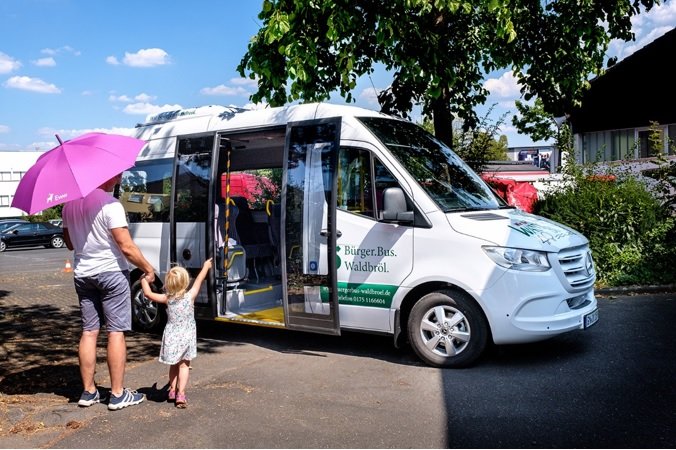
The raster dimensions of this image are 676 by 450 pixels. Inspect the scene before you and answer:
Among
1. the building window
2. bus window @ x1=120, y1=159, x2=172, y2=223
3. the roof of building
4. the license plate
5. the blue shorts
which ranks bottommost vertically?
the license plate

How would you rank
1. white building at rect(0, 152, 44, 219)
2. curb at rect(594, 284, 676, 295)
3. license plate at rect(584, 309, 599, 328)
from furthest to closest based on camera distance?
white building at rect(0, 152, 44, 219)
curb at rect(594, 284, 676, 295)
license plate at rect(584, 309, 599, 328)

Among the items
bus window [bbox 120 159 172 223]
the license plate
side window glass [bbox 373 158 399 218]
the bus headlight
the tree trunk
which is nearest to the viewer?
the bus headlight

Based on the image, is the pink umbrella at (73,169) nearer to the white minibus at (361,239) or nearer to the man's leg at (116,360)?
Result: the man's leg at (116,360)

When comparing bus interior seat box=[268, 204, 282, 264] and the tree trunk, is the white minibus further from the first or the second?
the tree trunk

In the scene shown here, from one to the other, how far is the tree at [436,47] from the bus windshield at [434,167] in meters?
2.20

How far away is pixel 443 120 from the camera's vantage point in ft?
38.7

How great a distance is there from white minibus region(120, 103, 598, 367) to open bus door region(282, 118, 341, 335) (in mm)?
14

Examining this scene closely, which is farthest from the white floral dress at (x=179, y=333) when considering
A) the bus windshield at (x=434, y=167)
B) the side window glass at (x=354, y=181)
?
the bus windshield at (x=434, y=167)

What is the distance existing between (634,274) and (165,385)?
772 centimetres

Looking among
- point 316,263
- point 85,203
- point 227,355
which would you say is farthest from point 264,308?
point 85,203

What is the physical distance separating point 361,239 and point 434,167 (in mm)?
1174

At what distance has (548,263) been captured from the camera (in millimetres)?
6008

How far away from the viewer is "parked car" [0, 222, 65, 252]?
31.7 meters

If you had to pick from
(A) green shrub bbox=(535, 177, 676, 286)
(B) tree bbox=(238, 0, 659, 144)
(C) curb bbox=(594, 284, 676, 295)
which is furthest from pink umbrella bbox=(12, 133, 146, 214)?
(C) curb bbox=(594, 284, 676, 295)
